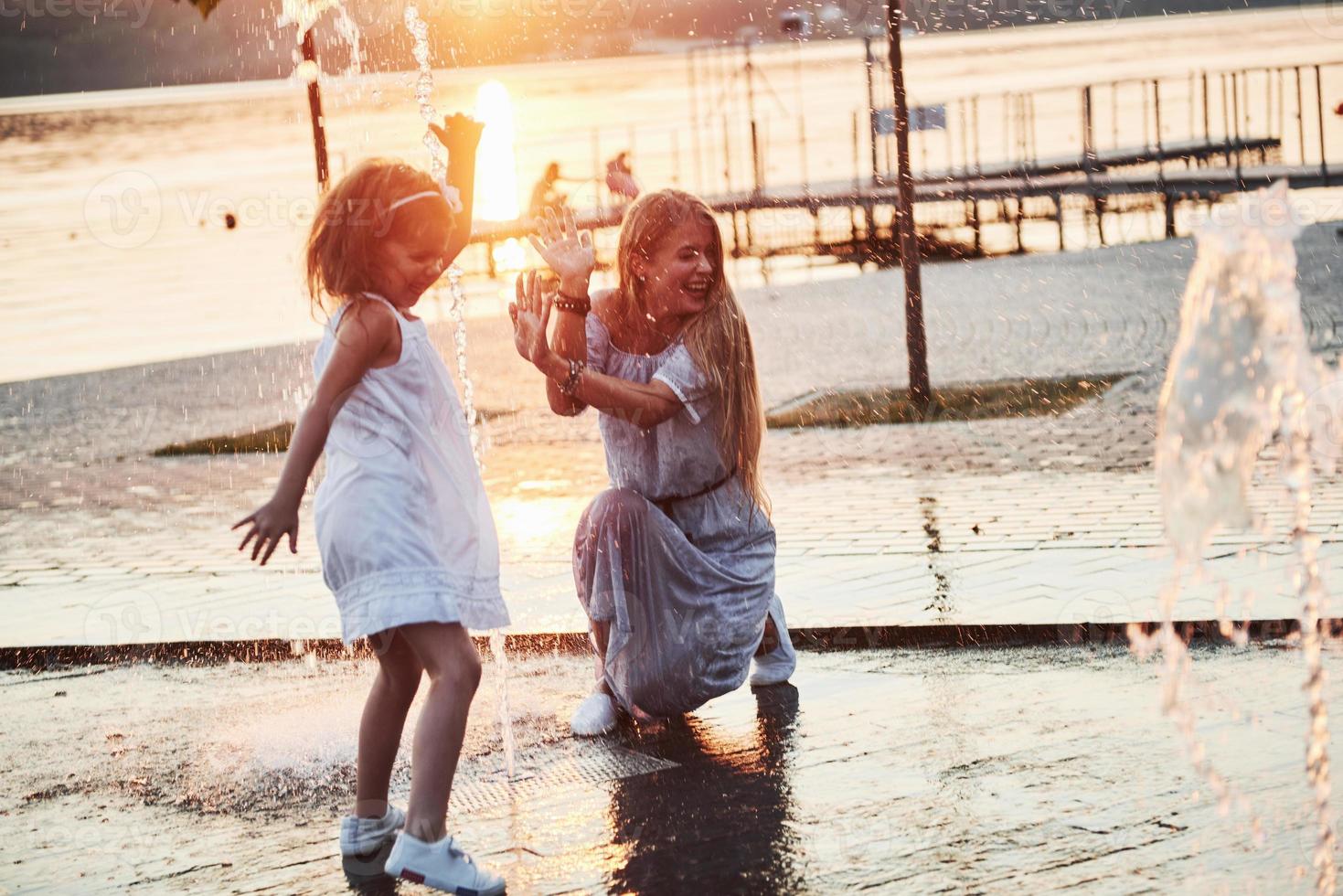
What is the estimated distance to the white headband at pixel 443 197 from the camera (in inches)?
184

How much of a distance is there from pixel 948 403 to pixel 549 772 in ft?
25.0

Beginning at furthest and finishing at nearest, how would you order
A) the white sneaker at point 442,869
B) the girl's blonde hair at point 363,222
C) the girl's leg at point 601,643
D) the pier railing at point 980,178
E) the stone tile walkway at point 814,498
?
the pier railing at point 980,178 < the stone tile walkway at point 814,498 < the girl's leg at point 601,643 < the girl's blonde hair at point 363,222 < the white sneaker at point 442,869

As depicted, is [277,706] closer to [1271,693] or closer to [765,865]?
[765,865]

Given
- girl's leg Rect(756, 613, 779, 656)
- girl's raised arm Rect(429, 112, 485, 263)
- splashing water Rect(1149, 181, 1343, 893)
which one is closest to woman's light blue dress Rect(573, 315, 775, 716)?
girl's leg Rect(756, 613, 779, 656)

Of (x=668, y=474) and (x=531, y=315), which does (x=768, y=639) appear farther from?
(x=531, y=315)

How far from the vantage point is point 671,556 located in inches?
228

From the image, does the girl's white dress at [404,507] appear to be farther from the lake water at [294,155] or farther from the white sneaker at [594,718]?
the lake water at [294,155]

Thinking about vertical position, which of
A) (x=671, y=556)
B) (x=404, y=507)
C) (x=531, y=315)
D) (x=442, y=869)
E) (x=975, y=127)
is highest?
(x=975, y=127)

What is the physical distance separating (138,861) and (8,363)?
16.4 metres

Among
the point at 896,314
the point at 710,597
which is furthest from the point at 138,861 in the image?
the point at 896,314

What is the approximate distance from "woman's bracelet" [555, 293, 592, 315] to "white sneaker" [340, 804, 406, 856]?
68.4 inches

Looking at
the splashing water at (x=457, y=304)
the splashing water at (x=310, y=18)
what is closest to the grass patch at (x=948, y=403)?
the splashing water at (x=310, y=18)

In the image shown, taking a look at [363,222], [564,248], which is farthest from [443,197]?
[564,248]

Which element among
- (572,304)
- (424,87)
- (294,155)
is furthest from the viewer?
(294,155)
